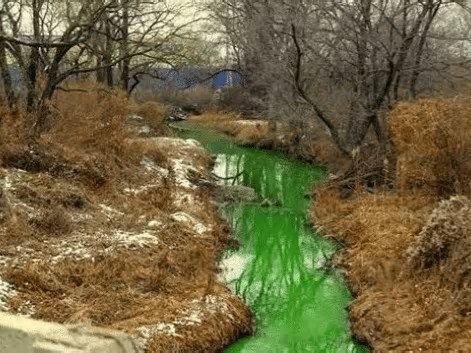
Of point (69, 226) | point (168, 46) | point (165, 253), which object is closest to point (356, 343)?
point (165, 253)

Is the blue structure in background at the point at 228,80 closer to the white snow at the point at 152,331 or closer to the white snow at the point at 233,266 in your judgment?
the white snow at the point at 233,266

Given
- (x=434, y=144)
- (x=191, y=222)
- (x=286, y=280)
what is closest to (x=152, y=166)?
(x=191, y=222)

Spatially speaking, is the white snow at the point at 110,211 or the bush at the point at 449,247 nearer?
the bush at the point at 449,247

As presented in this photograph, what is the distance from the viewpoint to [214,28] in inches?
1471

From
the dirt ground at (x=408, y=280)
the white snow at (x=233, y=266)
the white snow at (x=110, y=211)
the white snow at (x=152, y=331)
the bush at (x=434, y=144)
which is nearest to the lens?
the white snow at (x=152, y=331)

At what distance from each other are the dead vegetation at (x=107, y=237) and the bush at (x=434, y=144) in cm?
491

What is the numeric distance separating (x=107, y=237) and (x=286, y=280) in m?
3.36

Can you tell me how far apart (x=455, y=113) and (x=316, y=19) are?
6904 millimetres

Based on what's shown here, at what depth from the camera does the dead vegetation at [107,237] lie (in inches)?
332

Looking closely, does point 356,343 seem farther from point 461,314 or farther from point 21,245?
point 21,245

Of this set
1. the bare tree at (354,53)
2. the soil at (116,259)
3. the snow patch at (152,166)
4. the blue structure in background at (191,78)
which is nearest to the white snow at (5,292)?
the soil at (116,259)

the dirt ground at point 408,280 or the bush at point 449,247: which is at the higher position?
the bush at point 449,247

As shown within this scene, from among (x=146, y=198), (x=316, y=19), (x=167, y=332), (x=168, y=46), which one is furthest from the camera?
(x=168, y=46)

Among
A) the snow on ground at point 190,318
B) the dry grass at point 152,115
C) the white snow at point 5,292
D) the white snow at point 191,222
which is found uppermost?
the dry grass at point 152,115
